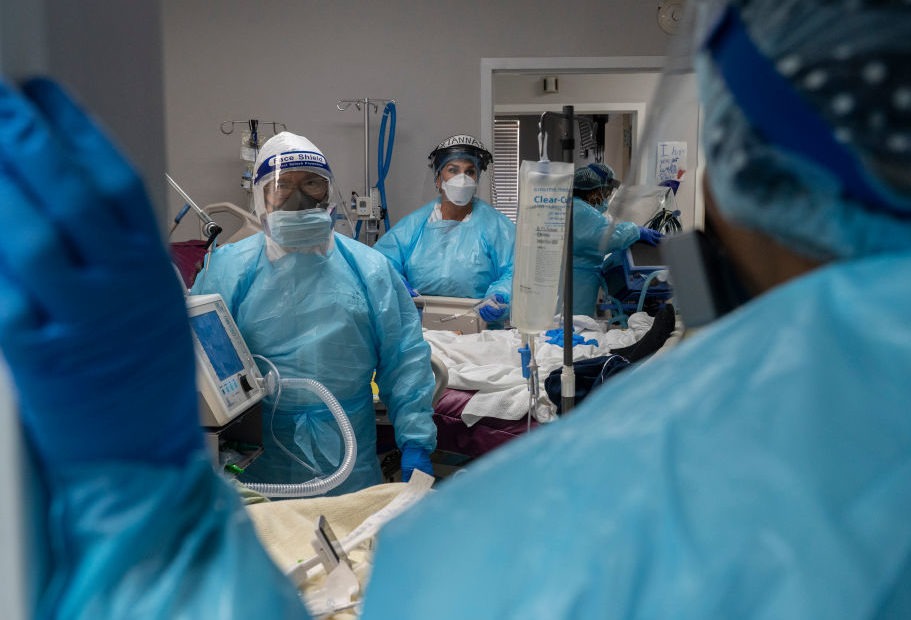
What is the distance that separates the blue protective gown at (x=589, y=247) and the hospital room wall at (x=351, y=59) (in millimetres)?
1401

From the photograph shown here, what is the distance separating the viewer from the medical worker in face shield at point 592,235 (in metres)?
3.30

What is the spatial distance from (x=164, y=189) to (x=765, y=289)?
516 millimetres

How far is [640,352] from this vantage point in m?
2.09

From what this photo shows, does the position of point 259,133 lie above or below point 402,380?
above

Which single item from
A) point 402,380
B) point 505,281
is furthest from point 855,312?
point 505,281

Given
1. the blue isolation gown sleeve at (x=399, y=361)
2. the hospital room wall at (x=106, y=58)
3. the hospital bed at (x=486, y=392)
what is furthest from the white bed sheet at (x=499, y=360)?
the hospital room wall at (x=106, y=58)

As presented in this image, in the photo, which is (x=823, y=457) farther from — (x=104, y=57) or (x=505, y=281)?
(x=505, y=281)

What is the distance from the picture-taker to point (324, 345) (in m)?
1.90

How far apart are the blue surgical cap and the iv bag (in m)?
0.87

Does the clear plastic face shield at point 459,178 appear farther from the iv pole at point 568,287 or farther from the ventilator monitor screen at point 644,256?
the iv pole at point 568,287

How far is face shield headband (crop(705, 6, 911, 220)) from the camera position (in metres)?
0.42

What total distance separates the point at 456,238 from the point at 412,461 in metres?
2.12

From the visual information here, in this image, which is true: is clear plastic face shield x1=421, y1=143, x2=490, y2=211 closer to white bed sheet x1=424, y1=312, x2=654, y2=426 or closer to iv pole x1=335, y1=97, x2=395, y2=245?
iv pole x1=335, y1=97, x2=395, y2=245

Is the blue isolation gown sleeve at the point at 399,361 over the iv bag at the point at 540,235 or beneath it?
beneath
